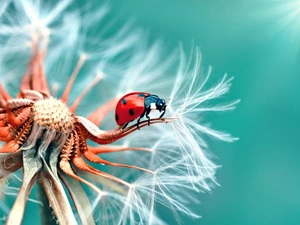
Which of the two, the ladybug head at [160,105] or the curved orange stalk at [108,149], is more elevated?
the ladybug head at [160,105]

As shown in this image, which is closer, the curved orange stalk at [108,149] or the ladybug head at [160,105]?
the ladybug head at [160,105]

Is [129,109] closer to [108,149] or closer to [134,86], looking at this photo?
[108,149]

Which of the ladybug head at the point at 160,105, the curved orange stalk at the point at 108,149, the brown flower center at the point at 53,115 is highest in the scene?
the ladybug head at the point at 160,105

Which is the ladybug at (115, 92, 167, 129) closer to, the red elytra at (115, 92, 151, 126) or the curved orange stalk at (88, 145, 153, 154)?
the red elytra at (115, 92, 151, 126)

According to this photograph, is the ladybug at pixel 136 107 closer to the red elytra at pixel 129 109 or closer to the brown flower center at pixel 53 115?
the red elytra at pixel 129 109

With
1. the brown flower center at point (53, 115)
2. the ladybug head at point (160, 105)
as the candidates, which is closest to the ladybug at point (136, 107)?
the ladybug head at point (160, 105)

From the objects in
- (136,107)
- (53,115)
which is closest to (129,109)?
(136,107)
